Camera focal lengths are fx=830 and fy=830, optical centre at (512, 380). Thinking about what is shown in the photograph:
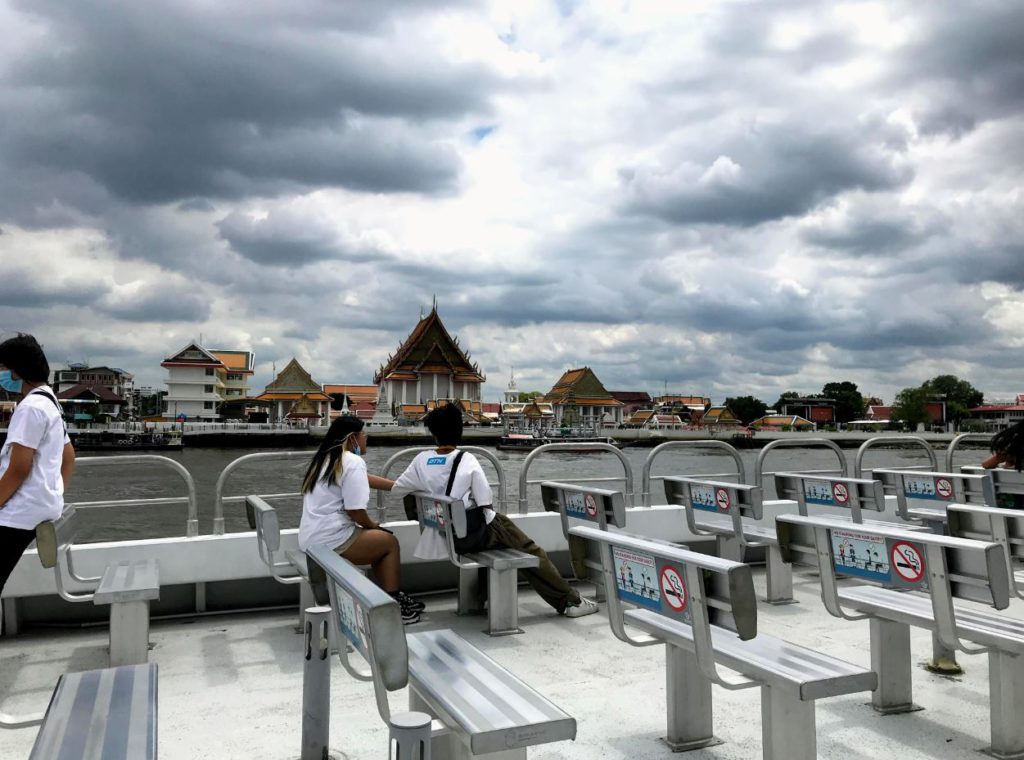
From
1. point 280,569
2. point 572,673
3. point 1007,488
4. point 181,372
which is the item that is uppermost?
point 181,372

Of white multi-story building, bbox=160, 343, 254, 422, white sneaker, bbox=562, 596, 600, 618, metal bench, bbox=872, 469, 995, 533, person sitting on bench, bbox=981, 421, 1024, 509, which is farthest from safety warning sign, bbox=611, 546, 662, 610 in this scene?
white multi-story building, bbox=160, 343, 254, 422

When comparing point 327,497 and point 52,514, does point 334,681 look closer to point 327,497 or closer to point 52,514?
point 327,497

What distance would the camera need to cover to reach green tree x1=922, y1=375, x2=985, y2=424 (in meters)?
140

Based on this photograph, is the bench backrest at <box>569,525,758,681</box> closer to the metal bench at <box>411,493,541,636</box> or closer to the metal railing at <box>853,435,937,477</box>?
the metal bench at <box>411,493,541,636</box>

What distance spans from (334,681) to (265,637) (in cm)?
104

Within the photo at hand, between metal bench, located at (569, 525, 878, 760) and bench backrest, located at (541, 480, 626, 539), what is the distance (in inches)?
72.0

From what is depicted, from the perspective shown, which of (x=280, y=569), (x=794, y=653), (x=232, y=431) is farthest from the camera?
(x=232, y=431)

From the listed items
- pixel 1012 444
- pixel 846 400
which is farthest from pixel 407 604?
pixel 846 400

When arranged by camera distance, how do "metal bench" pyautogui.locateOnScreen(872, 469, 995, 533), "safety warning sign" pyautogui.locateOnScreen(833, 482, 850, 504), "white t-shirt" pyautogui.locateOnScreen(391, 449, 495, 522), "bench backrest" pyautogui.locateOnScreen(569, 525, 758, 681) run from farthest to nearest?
"safety warning sign" pyautogui.locateOnScreen(833, 482, 850, 504) < "metal bench" pyautogui.locateOnScreen(872, 469, 995, 533) < "white t-shirt" pyautogui.locateOnScreen(391, 449, 495, 522) < "bench backrest" pyautogui.locateOnScreen(569, 525, 758, 681)

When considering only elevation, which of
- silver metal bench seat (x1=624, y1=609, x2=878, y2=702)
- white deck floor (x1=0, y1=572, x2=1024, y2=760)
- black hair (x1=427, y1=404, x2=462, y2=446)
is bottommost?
white deck floor (x1=0, y1=572, x2=1024, y2=760)

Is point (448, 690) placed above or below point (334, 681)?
above

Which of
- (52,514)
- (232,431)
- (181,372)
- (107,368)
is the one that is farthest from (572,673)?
(107,368)

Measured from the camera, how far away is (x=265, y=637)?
509 cm

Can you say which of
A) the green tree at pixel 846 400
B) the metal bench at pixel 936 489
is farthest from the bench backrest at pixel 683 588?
the green tree at pixel 846 400
